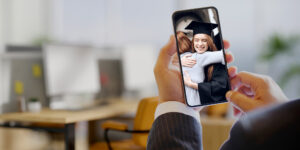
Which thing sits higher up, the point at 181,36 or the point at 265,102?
the point at 181,36

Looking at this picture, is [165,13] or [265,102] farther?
[165,13]

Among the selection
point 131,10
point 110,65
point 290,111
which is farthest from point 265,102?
point 131,10

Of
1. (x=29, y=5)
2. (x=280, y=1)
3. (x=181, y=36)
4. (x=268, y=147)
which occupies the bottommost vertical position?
(x=268, y=147)

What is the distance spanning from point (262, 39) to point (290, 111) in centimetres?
431

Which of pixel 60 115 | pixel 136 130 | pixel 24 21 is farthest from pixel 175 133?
pixel 24 21

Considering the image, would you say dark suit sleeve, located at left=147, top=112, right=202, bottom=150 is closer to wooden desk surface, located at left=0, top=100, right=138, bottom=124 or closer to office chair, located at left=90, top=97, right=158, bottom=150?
office chair, located at left=90, top=97, right=158, bottom=150

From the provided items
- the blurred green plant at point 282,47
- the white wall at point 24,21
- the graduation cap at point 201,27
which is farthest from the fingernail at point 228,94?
the white wall at point 24,21

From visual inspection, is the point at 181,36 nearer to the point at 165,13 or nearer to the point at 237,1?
the point at 237,1

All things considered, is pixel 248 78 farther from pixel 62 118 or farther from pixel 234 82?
pixel 62 118

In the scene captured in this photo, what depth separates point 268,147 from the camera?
51cm

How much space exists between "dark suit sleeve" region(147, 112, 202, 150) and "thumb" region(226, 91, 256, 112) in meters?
0.09

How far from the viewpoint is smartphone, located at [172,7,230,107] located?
0.70 m

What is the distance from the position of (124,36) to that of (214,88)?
515cm

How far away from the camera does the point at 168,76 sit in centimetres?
77
